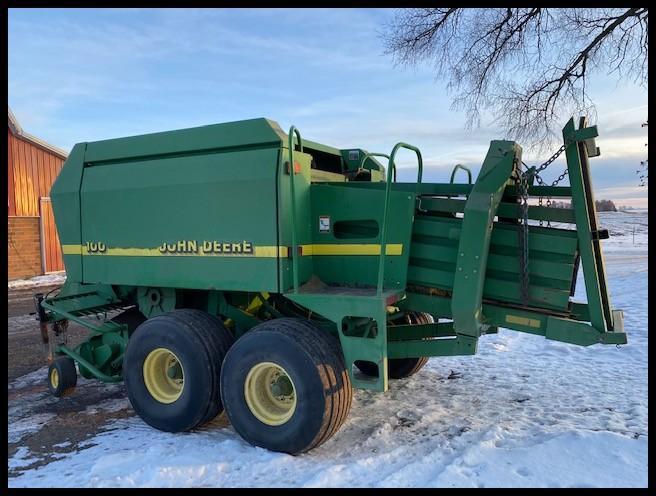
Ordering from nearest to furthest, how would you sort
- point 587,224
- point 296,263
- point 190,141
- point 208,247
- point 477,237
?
1. point 587,224
2. point 477,237
3. point 296,263
4. point 208,247
5. point 190,141

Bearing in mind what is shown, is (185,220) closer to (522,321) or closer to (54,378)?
(54,378)

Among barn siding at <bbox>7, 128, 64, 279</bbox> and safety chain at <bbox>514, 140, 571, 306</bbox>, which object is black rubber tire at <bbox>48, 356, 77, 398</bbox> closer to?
safety chain at <bbox>514, 140, 571, 306</bbox>

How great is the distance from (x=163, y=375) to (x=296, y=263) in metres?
1.76

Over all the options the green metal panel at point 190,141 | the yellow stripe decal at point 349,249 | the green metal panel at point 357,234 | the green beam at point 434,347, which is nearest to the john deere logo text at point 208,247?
the yellow stripe decal at point 349,249

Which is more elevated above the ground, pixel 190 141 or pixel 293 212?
pixel 190 141

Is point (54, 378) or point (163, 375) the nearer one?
point (163, 375)

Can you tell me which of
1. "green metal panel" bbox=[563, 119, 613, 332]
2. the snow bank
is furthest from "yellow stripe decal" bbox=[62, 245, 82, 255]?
the snow bank

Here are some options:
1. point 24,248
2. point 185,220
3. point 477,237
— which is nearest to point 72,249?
point 185,220

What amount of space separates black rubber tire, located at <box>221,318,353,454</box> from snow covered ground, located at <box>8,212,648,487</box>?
16cm

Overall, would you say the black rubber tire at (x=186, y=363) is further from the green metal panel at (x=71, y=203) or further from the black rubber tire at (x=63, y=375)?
the green metal panel at (x=71, y=203)

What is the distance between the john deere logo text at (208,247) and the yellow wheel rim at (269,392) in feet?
3.16

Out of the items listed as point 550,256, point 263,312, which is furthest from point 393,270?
point 263,312

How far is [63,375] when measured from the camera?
17.8 ft

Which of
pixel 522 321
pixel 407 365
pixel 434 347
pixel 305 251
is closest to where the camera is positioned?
pixel 522 321
